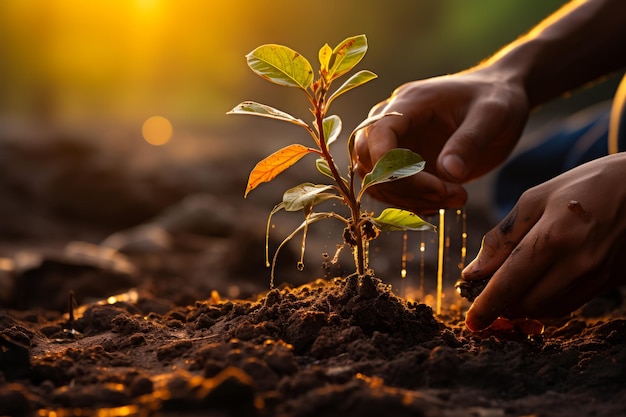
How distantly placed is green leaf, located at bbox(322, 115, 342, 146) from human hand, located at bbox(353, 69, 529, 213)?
0.64ft

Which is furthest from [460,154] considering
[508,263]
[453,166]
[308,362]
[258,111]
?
[308,362]

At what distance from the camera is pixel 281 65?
5.83 feet

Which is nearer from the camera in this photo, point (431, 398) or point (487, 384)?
point (431, 398)

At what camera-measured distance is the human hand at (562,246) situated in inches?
68.6

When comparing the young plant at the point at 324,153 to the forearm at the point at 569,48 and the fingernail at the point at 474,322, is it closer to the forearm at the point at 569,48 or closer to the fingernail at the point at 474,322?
the fingernail at the point at 474,322

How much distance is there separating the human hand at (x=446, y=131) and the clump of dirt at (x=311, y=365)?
461 millimetres

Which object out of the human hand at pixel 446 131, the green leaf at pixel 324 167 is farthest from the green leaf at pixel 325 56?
the human hand at pixel 446 131

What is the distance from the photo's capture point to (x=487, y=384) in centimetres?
149

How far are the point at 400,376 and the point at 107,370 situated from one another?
0.65m

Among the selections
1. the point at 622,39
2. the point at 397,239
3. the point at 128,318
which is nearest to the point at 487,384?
the point at 128,318

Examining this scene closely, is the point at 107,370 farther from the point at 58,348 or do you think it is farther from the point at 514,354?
the point at 514,354

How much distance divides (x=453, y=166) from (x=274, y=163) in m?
0.60

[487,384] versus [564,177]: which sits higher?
[564,177]

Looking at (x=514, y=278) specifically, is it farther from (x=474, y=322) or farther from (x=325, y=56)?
(x=325, y=56)
